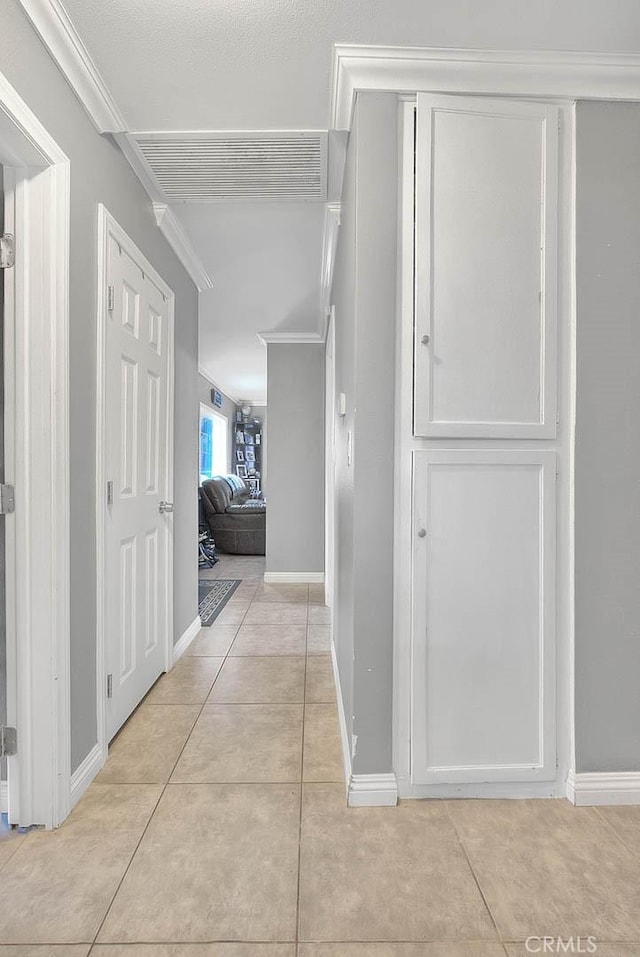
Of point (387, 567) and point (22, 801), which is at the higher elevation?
point (387, 567)

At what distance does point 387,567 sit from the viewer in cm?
167

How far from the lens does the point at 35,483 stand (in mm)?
1534

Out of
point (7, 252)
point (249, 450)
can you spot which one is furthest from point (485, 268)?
point (249, 450)

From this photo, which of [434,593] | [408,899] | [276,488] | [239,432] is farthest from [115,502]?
[239,432]

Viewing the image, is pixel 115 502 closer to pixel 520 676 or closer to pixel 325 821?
pixel 325 821

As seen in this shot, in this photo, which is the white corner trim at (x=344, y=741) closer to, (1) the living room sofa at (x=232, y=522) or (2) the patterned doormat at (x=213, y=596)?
(2) the patterned doormat at (x=213, y=596)

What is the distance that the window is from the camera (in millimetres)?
7847

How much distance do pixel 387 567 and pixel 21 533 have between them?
1095 mm

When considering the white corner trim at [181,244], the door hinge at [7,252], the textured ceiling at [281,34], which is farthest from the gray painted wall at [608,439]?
Result: the white corner trim at [181,244]

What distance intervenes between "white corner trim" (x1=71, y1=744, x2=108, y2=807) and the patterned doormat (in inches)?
68.0

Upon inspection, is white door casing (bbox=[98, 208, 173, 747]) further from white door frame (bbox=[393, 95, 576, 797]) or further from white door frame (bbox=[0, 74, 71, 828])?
white door frame (bbox=[393, 95, 576, 797])

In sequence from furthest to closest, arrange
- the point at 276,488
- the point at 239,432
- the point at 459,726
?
1. the point at 239,432
2. the point at 276,488
3. the point at 459,726

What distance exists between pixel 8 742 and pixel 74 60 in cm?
202

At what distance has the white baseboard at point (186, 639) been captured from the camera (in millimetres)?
2886
